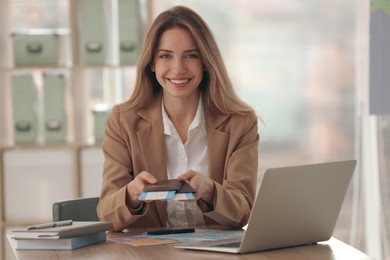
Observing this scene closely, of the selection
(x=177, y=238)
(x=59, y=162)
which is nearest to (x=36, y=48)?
(x=59, y=162)

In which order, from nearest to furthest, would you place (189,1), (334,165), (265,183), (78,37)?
(265,183), (334,165), (78,37), (189,1)

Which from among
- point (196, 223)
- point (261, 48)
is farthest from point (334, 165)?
point (261, 48)

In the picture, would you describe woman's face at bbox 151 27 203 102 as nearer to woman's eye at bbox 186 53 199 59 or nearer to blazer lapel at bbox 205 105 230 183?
woman's eye at bbox 186 53 199 59

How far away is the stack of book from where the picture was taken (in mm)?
2308

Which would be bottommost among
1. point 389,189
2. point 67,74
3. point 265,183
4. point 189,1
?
point 389,189

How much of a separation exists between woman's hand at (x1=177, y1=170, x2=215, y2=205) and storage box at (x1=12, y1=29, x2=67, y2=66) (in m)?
2.56

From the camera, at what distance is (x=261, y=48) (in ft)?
18.5

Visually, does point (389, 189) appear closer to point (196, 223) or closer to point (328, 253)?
point (196, 223)

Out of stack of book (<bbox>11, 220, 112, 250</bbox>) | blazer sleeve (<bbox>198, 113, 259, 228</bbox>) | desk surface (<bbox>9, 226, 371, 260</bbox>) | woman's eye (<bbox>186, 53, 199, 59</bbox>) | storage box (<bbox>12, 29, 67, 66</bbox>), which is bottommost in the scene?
desk surface (<bbox>9, 226, 371, 260</bbox>)

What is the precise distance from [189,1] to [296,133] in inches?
44.8

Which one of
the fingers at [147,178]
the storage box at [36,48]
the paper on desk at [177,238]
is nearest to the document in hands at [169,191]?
the fingers at [147,178]

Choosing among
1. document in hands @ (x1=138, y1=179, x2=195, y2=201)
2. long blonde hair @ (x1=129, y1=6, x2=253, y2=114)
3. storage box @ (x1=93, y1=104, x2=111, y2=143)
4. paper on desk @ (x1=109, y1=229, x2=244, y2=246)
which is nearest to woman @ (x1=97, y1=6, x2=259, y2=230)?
long blonde hair @ (x1=129, y1=6, x2=253, y2=114)

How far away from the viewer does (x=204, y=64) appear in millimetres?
2934

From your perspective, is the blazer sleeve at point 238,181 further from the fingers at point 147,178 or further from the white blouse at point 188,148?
the fingers at point 147,178
